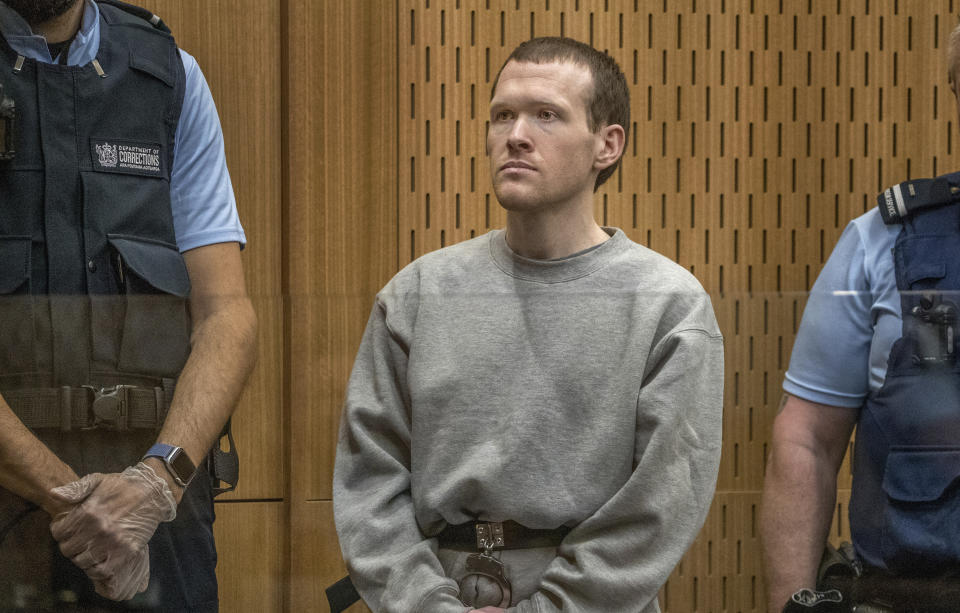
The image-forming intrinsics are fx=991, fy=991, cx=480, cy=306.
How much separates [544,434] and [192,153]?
617 millimetres

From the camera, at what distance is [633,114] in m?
1.91

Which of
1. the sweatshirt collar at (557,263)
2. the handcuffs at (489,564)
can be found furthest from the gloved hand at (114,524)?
the sweatshirt collar at (557,263)

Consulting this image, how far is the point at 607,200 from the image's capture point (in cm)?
185

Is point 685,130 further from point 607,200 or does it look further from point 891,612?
point 891,612

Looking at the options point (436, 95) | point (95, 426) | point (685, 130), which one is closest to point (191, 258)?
point (95, 426)

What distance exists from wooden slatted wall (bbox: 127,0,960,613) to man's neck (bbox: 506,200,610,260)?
43cm

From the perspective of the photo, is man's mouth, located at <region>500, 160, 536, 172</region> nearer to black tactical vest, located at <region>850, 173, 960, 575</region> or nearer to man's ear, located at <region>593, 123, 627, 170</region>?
man's ear, located at <region>593, 123, 627, 170</region>

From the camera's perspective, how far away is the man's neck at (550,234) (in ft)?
3.71

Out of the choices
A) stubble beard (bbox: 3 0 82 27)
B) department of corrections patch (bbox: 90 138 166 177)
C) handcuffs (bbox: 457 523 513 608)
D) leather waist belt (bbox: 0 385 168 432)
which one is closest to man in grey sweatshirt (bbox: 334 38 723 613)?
handcuffs (bbox: 457 523 513 608)

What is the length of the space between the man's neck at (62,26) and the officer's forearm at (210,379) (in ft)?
1.45

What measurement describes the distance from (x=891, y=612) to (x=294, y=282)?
3.24 feet

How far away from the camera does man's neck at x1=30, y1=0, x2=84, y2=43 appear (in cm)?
123

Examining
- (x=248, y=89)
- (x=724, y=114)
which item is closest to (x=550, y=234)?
(x=248, y=89)

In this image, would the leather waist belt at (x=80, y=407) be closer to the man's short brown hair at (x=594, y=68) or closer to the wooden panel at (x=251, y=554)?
the wooden panel at (x=251, y=554)
